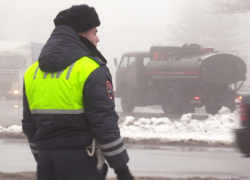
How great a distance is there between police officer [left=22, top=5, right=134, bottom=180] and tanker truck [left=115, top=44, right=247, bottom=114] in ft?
51.9

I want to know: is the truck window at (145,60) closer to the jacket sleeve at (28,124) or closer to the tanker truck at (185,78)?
the tanker truck at (185,78)

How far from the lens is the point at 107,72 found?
3.08 meters

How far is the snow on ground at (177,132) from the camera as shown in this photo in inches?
418

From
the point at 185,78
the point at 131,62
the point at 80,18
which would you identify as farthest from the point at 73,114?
the point at 131,62

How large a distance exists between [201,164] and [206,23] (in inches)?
2173

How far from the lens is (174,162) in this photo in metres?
8.38

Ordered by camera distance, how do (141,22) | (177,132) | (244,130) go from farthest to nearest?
(141,22) → (177,132) → (244,130)

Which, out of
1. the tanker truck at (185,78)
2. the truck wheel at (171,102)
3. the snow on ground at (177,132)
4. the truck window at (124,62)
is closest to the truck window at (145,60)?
the tanker truck at (185,78)

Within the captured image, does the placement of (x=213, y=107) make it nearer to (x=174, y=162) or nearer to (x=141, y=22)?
(x=174, y=162)

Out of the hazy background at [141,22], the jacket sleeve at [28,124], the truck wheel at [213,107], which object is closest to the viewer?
the jacket sleeve at [28,124]

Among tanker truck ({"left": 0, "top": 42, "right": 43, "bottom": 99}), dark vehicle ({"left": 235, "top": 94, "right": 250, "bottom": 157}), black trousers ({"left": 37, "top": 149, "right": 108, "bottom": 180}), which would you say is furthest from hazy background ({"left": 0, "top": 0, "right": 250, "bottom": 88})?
black trousers ({"left": 37, "top": 149, "right": 108, "bottom": 180})

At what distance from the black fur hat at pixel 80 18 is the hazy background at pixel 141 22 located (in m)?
46.8

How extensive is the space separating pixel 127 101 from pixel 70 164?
1826 centimetres

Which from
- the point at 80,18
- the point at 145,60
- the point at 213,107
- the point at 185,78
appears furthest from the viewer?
the point at 145,60
